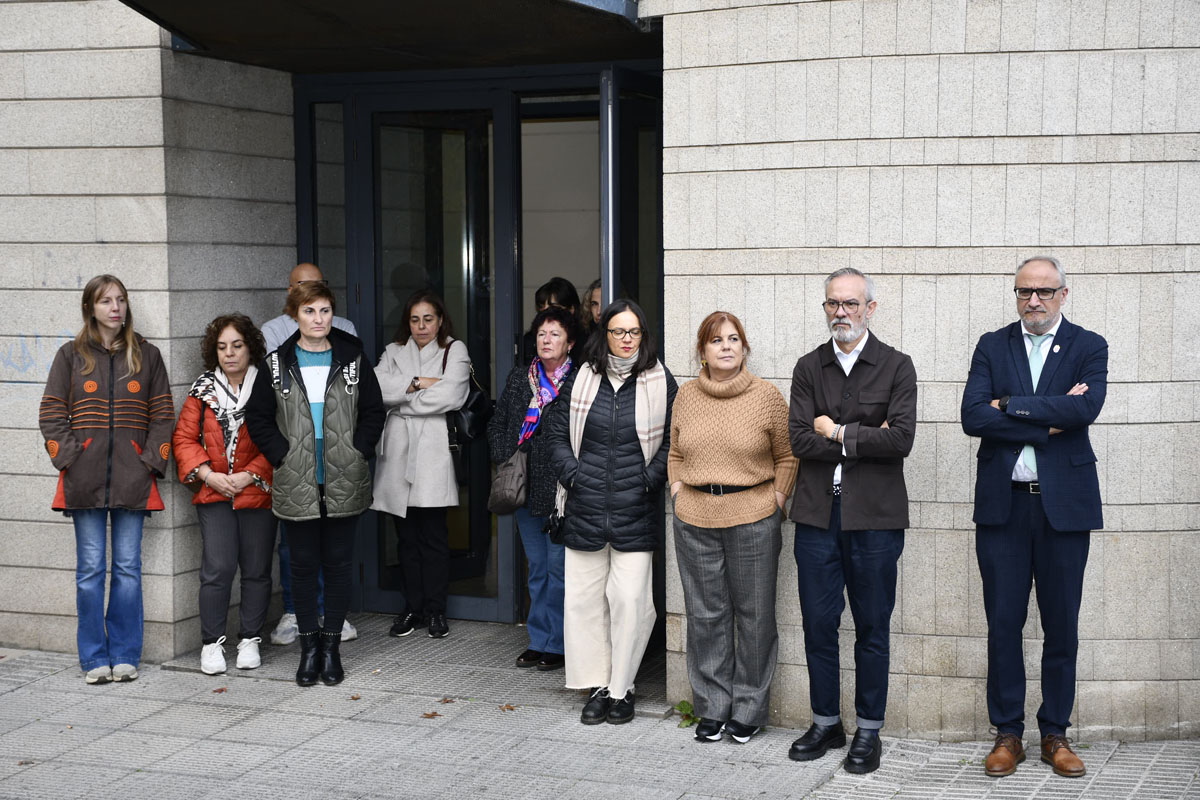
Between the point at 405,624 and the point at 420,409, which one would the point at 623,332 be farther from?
the point at 405,624

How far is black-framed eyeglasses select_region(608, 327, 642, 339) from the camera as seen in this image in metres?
6.42

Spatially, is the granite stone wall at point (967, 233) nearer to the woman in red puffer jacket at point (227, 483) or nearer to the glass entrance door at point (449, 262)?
the glass entrance door at point (449, 262)

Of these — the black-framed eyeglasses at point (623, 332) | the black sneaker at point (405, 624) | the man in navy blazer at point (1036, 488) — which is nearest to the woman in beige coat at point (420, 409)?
the black sneaker at point (405, 624)

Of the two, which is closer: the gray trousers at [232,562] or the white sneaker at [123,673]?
the white sneaker at [123,673]

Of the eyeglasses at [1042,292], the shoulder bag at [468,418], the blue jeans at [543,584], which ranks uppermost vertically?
the eyeglasses at [1042,292]

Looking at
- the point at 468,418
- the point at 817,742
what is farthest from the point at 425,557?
the point at 817,742

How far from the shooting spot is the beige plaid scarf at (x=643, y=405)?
21.2 feet

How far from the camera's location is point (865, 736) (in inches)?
235

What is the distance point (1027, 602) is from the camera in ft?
19.2

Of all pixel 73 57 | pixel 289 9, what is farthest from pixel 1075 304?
pixel 73 57

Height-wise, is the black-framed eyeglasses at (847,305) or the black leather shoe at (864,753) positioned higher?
the black-framed eyeglasses at (847,305)

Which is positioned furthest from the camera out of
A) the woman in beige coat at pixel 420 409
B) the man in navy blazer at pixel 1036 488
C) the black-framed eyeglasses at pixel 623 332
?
the woman in beige coat at pixel 420 409

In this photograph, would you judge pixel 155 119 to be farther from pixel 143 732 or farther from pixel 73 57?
pixel 143 732

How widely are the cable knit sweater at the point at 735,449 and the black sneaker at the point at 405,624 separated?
2498mm
